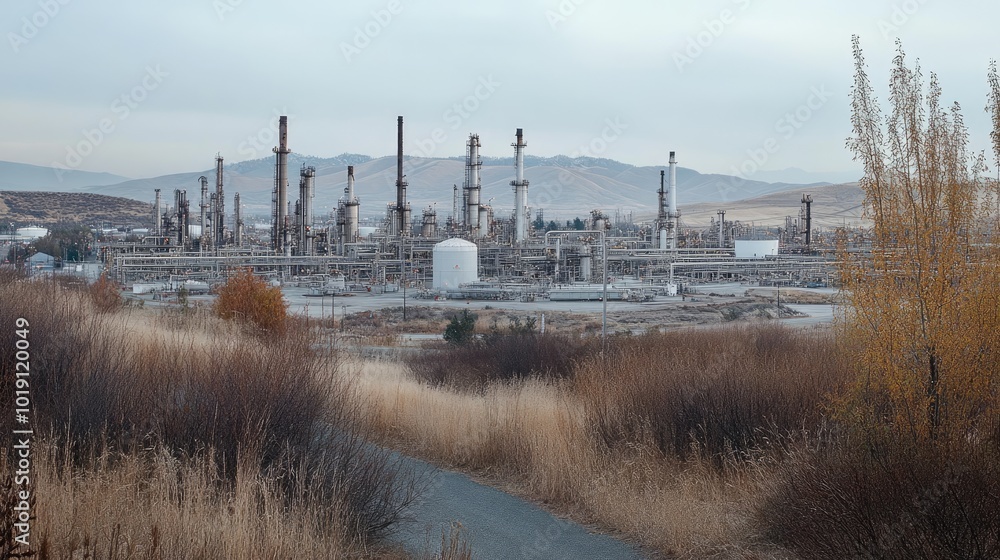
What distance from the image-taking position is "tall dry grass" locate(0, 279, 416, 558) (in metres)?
6.05

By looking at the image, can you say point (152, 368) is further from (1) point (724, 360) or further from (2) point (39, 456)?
(1) point (724, 360)

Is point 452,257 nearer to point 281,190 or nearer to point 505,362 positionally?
point 281,190

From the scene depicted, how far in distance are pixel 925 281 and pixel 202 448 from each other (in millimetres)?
A: 7021

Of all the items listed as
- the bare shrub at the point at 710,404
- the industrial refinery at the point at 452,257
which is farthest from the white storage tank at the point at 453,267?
the bare shrub at the point at 710,404

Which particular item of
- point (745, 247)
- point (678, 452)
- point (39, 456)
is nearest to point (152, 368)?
point (39, 456)

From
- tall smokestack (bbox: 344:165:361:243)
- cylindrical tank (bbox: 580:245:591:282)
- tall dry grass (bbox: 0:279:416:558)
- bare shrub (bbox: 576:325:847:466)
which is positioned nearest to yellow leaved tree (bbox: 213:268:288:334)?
bare shrub (bbox: 576:325:847:466)

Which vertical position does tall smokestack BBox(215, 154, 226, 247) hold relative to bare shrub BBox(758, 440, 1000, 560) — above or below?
above

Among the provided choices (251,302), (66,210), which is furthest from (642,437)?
(66,210)

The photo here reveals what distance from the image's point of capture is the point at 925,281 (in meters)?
8.73

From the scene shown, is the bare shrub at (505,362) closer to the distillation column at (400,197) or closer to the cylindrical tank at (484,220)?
the distillation column at (400,197)

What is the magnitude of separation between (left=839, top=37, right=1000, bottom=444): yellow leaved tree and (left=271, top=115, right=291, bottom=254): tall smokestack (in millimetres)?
55690

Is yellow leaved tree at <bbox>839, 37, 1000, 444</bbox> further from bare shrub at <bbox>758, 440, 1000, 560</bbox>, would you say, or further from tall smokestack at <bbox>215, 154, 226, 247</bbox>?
tall smokestack at <bbox>215, 154, 226, 247</bbox>

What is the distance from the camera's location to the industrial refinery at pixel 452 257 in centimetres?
5775

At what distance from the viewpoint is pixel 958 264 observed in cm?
876
